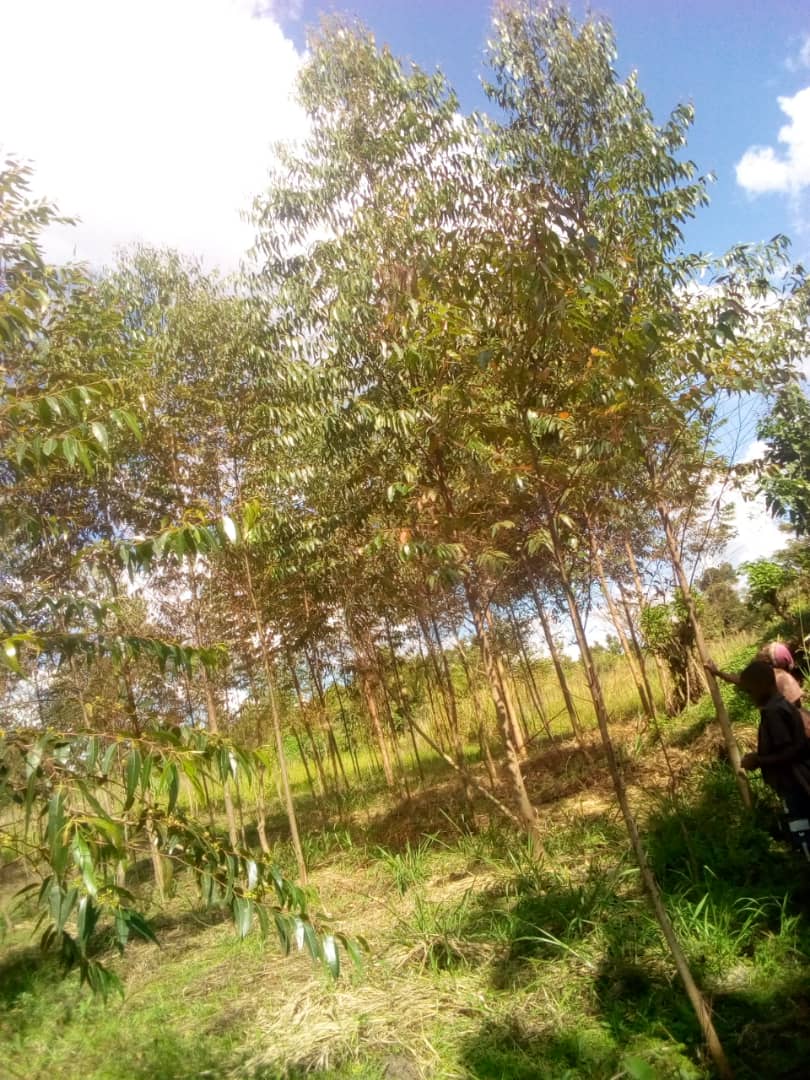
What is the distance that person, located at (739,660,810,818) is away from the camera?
319 cm

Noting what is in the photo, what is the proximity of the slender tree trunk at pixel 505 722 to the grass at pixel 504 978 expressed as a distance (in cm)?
20

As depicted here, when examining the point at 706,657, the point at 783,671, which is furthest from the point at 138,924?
the point at 706,657

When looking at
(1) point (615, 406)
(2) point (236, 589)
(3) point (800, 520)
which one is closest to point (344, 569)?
(2) point (236, 589)

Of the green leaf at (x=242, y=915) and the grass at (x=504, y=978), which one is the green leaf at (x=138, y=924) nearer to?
the green leaf at (x=242, y=915)

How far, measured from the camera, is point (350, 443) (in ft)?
18.6

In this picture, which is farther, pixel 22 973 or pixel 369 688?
pixel 369 688

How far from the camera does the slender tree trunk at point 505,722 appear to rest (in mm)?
5312

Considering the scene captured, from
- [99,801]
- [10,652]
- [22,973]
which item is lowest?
[22,973]

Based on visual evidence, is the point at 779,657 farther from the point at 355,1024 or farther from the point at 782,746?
the point at 355,1024

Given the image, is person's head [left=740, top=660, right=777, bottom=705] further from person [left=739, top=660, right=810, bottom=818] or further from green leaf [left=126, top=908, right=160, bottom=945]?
green leaf [left=126, top=908, right=160, bottom=945]

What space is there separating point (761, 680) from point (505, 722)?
2.54 metres

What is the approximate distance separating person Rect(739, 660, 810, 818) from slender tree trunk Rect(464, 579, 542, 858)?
7.48 feet

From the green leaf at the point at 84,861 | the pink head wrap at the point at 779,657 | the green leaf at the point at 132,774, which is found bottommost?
the pink head wrap at the point at 779,657

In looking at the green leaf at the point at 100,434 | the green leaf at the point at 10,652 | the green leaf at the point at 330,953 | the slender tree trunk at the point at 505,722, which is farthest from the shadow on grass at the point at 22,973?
the green leaf at the point at 100,434
